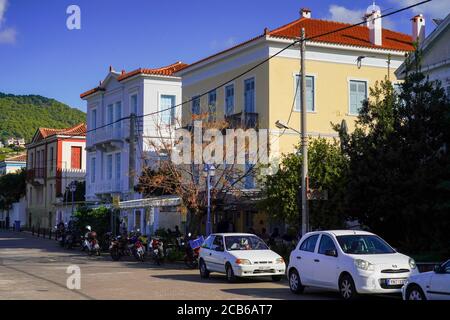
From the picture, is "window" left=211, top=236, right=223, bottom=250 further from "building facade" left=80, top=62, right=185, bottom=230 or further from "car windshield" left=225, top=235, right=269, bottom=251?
"building facade" left=80, top=62, right=185, bottom=230

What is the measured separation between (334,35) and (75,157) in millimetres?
36158

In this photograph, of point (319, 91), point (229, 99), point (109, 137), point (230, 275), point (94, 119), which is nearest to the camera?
point (230, 275)

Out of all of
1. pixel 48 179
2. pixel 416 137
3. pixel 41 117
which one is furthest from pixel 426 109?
pixel 41 117

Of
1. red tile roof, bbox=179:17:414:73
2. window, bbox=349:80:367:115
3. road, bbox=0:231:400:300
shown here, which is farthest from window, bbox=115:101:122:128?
road, bbox=0:231:400:300

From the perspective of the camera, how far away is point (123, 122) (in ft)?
158

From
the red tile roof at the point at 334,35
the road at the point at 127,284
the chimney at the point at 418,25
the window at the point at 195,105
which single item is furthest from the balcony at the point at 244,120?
the chimney at the point at 418,25

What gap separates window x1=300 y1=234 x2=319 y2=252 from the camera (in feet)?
56.4

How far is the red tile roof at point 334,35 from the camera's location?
36.1m

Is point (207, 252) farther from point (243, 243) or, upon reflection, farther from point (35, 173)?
point (35, 173)

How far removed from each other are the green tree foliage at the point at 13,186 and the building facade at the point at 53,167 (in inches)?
189

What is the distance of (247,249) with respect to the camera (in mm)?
21344

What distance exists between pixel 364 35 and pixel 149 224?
16.6m

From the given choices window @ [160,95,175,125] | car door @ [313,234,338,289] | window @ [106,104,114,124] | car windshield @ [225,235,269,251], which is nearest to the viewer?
car door @ [313,234,338,289]

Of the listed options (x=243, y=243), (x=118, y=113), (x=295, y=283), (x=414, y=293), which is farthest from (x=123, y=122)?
(x=414, y=293)
